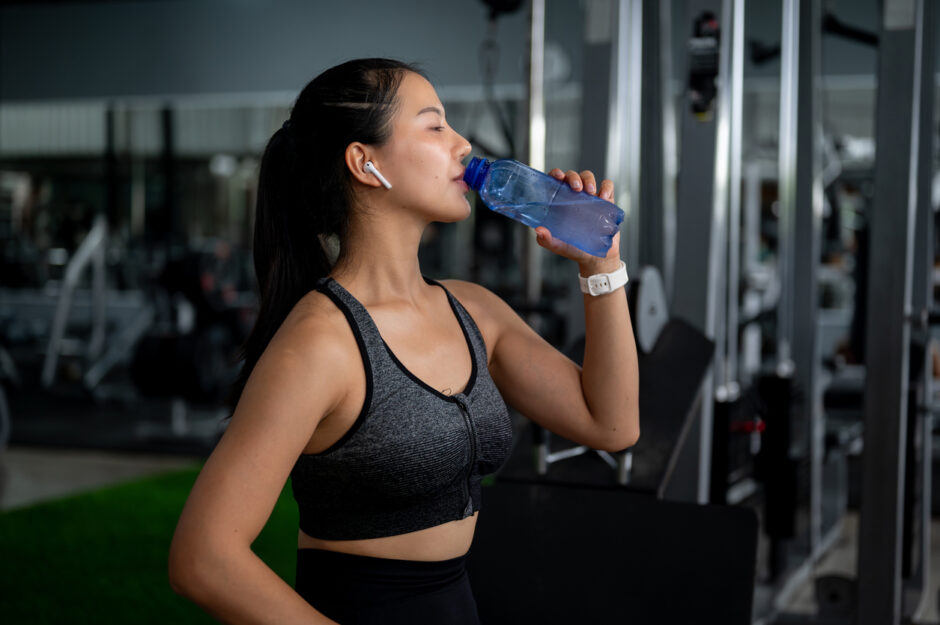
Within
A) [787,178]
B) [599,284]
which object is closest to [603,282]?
[599,284]

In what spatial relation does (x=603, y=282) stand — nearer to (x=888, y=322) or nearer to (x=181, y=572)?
(x=181, y=572)

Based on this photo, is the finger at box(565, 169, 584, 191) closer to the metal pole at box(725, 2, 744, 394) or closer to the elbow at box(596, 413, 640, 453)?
the elbow at box(596, 413, 640, 453)

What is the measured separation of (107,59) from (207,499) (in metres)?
8.52

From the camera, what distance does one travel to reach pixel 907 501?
2613 millimetres

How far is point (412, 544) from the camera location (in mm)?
1070

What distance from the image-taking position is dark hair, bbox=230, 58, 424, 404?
106cm

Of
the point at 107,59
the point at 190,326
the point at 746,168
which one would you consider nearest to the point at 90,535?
the point at 190,326

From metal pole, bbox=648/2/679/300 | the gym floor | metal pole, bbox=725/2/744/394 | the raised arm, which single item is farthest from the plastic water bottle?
the gym floor

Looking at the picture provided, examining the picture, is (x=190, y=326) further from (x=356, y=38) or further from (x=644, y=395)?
(x=644, y=395)

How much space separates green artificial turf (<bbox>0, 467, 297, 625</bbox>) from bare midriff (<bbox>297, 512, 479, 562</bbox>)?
1.94m

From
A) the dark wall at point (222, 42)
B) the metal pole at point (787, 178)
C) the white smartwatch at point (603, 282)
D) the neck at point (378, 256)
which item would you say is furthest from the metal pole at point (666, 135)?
→ the dark wall at point (222, 42)

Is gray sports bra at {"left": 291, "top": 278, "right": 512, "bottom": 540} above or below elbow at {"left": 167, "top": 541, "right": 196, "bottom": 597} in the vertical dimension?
above

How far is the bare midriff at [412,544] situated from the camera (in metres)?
1.05

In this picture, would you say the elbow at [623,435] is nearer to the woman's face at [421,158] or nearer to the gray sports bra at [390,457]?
the gray sports bra at [390,457]
